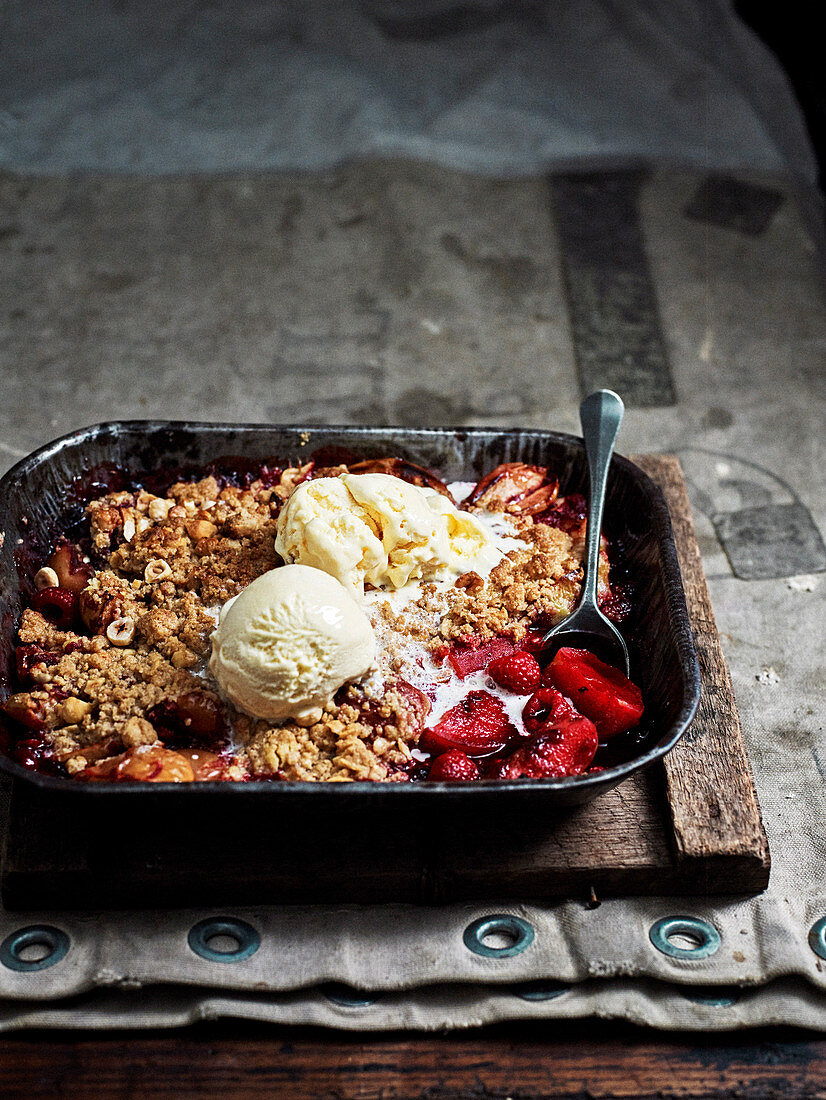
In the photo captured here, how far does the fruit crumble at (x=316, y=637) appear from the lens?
1.65 meters

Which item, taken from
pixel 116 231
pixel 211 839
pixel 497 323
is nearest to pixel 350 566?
pixel 211 839

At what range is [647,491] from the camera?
78.8 inches

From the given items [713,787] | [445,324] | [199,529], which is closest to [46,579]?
[199,529]

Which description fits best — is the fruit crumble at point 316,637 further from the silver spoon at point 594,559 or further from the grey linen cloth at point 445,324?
the grey linen cloth at point 445,324

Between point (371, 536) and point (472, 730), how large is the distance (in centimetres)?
39

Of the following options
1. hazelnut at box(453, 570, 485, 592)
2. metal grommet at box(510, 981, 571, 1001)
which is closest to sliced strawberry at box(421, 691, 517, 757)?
hazelnut at box(453, 570, 485, 592)

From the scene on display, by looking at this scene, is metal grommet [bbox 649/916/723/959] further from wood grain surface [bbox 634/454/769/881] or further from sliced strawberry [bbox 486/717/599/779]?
sliced strawberry [bbox 486/717/599/779]

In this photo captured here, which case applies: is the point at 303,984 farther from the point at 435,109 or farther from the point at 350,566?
the point at 435,109

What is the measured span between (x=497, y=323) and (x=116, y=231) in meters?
1.29

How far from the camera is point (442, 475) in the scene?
218cm

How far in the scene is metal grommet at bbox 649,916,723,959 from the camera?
167 cm

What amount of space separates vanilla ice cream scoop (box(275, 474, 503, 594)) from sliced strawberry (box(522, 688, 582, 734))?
0.31 meters

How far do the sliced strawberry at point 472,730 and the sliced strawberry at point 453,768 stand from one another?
0.12 ft

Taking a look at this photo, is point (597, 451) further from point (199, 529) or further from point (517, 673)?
point (199, 529)
